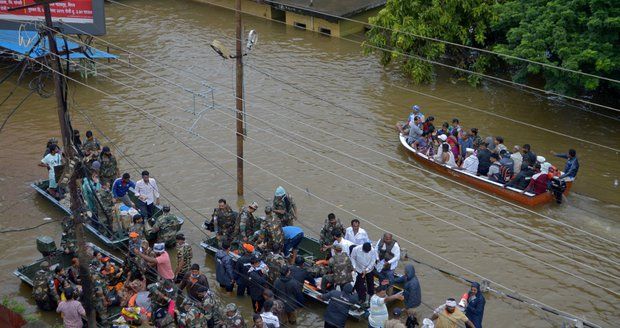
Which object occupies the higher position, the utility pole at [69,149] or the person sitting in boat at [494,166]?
the utility pole at [69,149]

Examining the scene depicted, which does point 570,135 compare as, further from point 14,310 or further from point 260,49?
point 14,310

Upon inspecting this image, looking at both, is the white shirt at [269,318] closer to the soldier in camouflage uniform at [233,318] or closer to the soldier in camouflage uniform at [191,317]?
the soldier in camouflage uniform at [233,318]

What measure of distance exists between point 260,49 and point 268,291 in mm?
20161

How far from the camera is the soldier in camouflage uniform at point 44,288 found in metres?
16.4

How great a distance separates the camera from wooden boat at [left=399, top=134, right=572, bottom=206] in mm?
21188

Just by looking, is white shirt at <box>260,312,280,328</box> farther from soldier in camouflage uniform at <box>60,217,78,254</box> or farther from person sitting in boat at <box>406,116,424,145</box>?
person sitting in boat at <box>406,116,424,145</box>

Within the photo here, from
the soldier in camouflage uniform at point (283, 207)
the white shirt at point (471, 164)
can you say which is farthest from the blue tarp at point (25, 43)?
the white shirt at point (471, 164)

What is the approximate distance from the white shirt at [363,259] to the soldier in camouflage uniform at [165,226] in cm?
492

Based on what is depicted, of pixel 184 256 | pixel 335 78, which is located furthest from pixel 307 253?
pixel 335 78

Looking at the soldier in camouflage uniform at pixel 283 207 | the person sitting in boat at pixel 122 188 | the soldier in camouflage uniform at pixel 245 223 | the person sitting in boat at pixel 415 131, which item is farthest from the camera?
the person sitting in boat at pixel 415 131

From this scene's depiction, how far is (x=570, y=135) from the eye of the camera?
25.7m

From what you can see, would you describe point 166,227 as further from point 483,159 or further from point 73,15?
point 73,15

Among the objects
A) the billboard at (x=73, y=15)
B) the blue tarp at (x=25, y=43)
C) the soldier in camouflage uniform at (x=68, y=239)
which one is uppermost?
the billboard at (x=73, y=15)

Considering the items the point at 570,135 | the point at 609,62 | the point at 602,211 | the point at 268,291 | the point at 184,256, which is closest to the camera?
the point at 268,291
